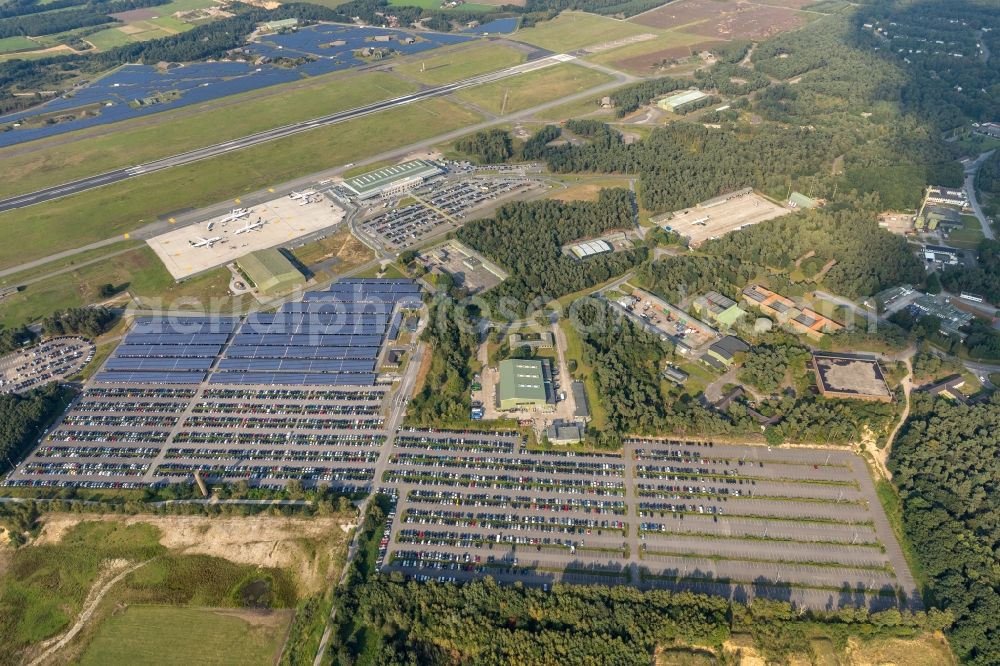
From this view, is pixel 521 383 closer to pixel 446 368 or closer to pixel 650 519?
pixel 446 368

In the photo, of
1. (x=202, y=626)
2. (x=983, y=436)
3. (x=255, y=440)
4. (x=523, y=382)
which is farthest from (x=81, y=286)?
(x=983, y=436)

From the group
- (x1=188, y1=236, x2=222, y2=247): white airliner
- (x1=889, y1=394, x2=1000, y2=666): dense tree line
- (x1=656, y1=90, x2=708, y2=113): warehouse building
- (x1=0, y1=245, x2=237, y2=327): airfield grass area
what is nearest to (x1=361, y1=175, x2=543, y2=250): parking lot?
(x1=188, y1=236, x2=222, y2=247): white airliner

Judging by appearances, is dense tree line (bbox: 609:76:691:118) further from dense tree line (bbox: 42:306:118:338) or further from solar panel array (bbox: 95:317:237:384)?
dense tree line (bbox: 42:306:118:338)

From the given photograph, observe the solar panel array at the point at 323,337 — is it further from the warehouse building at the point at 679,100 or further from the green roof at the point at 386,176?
the warehouse building at the point at 679,100

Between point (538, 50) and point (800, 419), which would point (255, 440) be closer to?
point (800, 419)

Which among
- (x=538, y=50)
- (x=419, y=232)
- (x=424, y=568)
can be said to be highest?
(x=538, y=50)

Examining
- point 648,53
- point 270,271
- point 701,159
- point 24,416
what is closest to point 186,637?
point 24,416

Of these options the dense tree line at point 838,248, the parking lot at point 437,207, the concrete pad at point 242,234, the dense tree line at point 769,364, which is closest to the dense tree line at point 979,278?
the dense tree line at point 838,248
